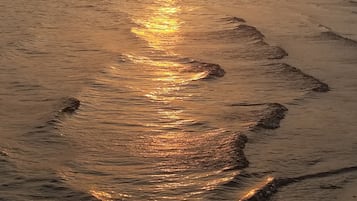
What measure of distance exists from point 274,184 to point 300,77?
3771 mm

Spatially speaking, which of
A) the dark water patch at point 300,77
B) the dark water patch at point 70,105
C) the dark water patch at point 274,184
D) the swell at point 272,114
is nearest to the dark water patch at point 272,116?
the swell at point 272,114

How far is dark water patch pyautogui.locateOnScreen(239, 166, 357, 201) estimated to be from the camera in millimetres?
5695

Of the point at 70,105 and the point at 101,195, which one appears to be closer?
the point at 101,195

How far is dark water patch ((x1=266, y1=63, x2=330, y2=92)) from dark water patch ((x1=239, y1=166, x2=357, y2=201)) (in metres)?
2.76

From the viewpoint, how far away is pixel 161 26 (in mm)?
13039

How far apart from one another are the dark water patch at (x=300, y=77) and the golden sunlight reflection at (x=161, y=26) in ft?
5.32

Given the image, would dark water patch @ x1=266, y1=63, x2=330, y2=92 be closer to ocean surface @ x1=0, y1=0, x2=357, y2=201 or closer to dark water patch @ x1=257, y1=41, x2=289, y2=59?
ocean surface @ x1=0, y1=0, x2=357, y2=201

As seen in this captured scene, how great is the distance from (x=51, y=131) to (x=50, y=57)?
3.09 metres

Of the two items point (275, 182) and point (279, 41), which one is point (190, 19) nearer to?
point (279, 41)

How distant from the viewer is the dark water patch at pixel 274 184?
5.70 metres

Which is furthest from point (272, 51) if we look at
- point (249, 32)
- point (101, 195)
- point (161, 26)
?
point (101, 195)

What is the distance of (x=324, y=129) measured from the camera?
24.3 feet

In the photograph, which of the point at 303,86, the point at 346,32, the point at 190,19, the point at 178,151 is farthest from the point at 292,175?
the point at 190,19

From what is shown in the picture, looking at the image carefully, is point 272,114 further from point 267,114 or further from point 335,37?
point 335,37
